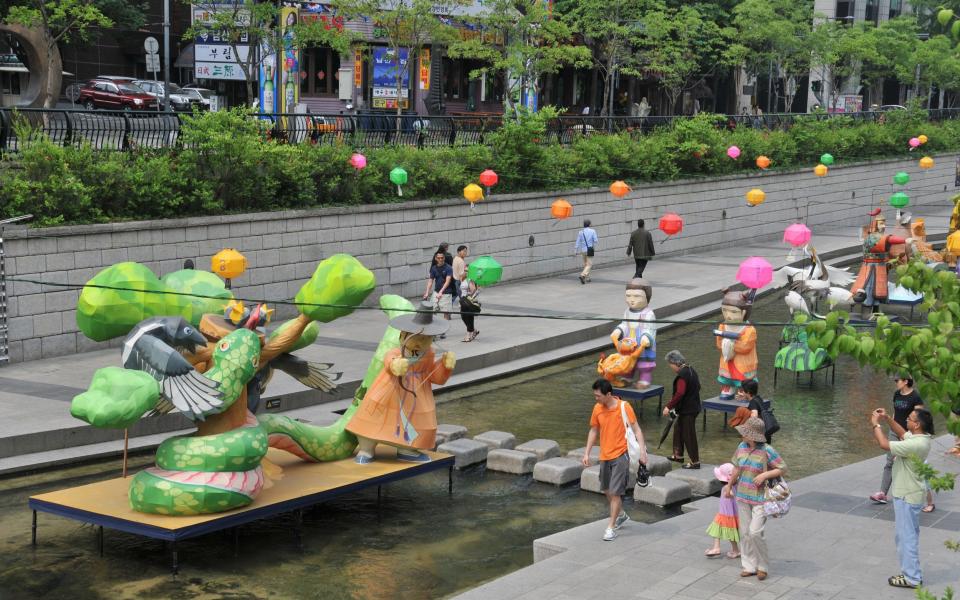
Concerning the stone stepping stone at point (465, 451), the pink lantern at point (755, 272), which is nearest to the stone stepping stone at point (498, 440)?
the stone stepping stone at point (465, 451)

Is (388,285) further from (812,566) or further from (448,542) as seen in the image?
(812,566)

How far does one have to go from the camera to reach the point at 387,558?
12.2m

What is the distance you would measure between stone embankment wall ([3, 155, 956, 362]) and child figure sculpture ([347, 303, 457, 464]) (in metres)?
8.53

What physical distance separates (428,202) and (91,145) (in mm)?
8223

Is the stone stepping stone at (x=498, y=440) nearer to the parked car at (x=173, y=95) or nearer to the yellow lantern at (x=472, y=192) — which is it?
the yellow lantern at (x=472, y=192)

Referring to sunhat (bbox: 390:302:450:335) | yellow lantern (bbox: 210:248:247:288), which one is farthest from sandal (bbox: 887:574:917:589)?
yellow lantern (bbox: 210:248:247:288)

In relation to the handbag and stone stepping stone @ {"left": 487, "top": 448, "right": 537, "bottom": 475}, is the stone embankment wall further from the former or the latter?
the handbag

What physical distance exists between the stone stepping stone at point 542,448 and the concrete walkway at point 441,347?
2.99 meters

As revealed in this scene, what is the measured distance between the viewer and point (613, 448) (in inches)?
489

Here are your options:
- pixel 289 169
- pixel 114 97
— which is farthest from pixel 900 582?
pixel 114 97

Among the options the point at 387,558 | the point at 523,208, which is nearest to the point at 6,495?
the point at 387,558

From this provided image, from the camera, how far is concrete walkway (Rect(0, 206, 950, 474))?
1561 centimetres

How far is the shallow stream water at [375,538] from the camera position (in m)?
11.3

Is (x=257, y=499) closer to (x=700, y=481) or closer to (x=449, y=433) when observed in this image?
(x=449, y=433)
